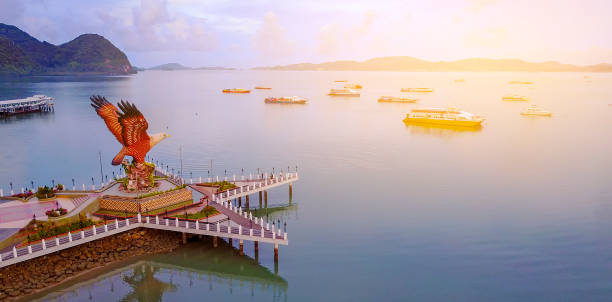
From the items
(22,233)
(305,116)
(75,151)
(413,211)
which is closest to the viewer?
(22,233)

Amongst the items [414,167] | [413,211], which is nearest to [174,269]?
[413,211]

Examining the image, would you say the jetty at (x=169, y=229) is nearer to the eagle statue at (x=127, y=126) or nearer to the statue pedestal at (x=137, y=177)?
the statue pedestal at (x=137, y=177)

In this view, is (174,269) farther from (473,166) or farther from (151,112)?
(151,112)

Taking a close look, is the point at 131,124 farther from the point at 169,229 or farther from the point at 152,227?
the point at 169,229

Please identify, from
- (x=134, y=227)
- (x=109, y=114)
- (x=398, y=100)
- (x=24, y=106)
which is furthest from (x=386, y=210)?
(x=398, y=100)

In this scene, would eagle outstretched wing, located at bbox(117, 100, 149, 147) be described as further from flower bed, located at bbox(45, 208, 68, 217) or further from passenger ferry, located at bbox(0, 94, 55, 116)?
passenger ferry, located at bbox(0, 94, 55, 116)
